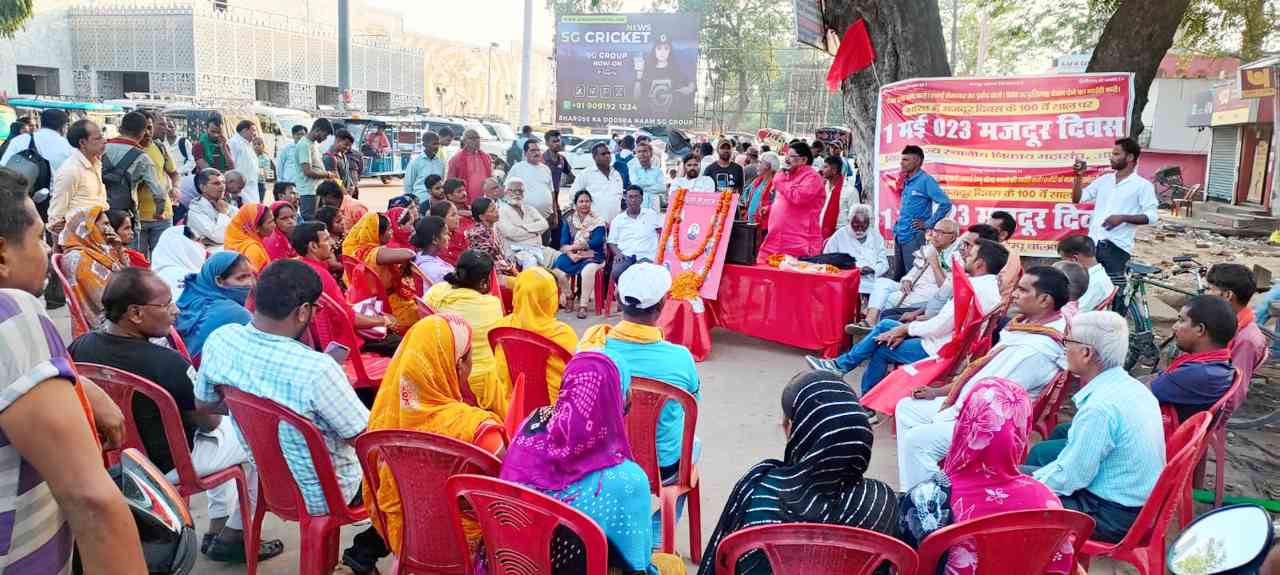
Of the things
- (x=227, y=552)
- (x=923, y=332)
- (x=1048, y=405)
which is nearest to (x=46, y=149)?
(x=227, y=552)

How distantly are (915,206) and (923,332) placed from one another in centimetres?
238

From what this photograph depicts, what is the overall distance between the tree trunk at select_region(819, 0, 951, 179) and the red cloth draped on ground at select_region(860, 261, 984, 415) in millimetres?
3638

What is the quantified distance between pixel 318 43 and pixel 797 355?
3206cm

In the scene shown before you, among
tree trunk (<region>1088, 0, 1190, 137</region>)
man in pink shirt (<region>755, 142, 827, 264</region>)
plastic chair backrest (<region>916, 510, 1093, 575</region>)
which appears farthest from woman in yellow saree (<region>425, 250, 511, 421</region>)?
tree trunk (<region>1088, 0, 1190, 137</region>)

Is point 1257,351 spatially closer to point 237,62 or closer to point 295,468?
point 295,468

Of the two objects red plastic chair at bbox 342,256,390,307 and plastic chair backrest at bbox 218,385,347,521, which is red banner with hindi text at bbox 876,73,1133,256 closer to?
red plastic chair at bbox 342,256,390,307

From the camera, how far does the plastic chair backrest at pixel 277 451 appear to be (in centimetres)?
266

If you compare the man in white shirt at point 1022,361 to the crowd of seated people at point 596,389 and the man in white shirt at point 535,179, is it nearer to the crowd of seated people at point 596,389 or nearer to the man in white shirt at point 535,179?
the crowd of seated people at point 596,389

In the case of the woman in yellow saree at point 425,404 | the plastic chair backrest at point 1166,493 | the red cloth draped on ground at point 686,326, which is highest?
the woman in yellow saree at point 425,404

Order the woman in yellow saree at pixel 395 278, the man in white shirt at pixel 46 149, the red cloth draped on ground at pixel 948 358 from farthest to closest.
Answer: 1. the man in white shirt at pixel 46 149
2. the woman in yellow saree at pixel 395 278
3. the red cloth draped on ground at pixel 948 358

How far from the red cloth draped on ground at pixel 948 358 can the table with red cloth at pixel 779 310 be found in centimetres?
180

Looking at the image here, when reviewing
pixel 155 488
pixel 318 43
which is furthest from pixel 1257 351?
pixel 318 43

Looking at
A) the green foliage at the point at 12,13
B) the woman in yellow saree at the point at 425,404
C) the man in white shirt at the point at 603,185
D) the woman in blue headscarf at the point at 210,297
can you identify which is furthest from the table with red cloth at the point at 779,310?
the green foliage at the point at 12,13

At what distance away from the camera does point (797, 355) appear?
6.85m
